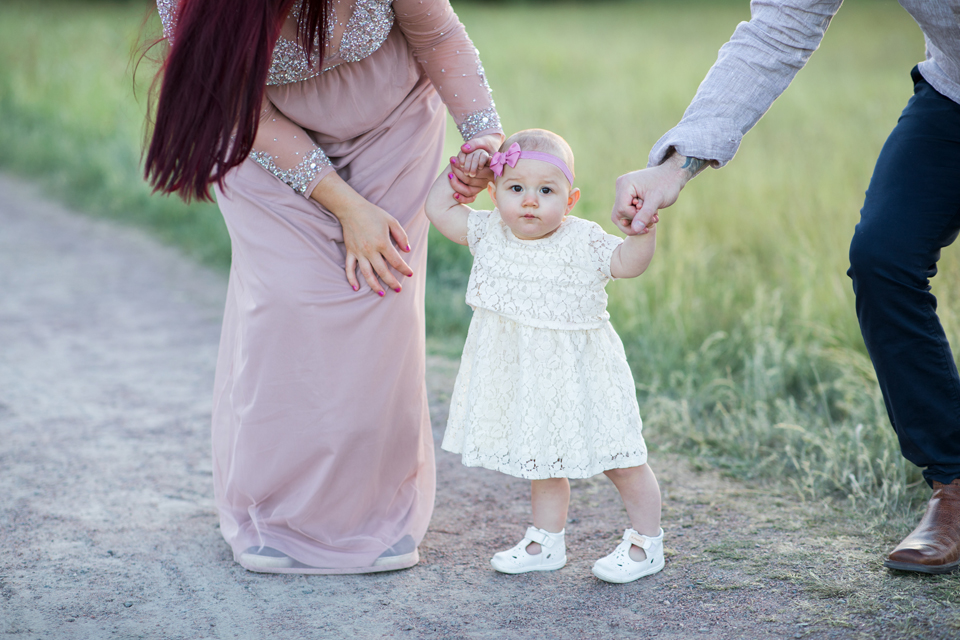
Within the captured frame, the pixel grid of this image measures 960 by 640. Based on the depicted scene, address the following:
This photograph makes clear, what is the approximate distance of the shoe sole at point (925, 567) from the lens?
233 cm

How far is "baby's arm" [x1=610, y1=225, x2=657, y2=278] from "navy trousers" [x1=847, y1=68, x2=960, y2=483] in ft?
1.96

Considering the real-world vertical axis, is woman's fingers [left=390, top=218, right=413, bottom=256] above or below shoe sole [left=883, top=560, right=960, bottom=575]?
above

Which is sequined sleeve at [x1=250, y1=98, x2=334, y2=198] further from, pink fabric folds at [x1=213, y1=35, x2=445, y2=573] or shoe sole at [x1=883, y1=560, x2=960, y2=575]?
shoe sole at [x1=883, y1=560, x2=960, y2=575]

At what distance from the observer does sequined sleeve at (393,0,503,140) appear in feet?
8.35

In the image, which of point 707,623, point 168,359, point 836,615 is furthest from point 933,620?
point 168,359

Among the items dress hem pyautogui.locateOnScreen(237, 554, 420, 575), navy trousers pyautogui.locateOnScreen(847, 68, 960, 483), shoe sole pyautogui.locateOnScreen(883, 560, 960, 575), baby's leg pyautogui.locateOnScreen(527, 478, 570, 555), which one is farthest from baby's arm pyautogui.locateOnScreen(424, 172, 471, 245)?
shoe sole pyautogui.locateOnScreen(883, 560, 960, 575)

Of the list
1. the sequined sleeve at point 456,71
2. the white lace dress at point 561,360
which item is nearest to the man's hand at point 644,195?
the white lace dress at point 561,360

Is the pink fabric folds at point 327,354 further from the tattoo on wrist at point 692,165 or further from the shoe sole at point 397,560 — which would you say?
the tattoo on wrist at point 692,165

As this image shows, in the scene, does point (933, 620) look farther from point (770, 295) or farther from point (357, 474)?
point (770, 295)

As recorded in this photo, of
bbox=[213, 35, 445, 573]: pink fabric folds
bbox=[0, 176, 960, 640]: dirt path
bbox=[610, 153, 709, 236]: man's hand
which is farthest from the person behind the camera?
bbox=[213, 35, 445, 573]: pink fabric folds

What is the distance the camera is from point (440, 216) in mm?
2492

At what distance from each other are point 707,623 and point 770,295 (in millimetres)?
2754

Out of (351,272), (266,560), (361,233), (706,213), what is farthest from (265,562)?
(706,213)

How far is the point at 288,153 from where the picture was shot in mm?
2438
